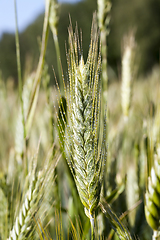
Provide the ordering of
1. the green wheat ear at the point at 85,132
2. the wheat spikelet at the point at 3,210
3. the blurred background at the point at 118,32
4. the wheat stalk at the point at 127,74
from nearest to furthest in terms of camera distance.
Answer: the green wheat ear at the point at 85,132 → the wheat spikelet at the point at 3,210 → the wheat stalk at the point at 127,74 → the blurred background at the point at 118,32

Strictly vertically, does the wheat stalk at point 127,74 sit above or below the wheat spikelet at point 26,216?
above

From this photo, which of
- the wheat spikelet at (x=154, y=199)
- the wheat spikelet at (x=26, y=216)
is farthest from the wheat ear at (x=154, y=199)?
the wheat spikelet at (x=26, y=216)

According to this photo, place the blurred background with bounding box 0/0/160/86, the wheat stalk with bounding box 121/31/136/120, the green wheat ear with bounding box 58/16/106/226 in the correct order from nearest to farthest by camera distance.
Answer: the green wheat ear with bounding box 58/16/106/226 < the wheat stalk with bounding box 121/31/136/120 < the blurred background with bounding box 0/0/160/86

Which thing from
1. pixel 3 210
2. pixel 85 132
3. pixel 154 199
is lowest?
pixel 3 210

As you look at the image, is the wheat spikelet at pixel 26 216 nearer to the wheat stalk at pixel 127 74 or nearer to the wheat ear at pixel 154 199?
the wheat ear at pixel 154 199

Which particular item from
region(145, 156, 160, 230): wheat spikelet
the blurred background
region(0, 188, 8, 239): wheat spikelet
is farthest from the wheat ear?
the blurred background

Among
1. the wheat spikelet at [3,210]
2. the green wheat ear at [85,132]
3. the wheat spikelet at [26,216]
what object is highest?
the green wheat ear at [85,132]

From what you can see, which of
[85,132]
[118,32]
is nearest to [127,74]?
[85,132]

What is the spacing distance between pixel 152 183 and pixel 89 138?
5.1 inches

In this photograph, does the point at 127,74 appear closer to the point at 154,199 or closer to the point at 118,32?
the point at 154,199

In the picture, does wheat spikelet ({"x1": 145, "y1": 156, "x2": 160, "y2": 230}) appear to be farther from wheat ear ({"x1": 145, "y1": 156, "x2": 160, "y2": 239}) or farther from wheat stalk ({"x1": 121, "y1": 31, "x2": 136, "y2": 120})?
wheat stalk ({"x1": 121, "y1": 31, "x2": 136, "y2": 120})

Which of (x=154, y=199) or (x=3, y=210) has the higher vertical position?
(x=154, y=199)

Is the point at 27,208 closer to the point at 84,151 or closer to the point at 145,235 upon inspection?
the point at 84,151

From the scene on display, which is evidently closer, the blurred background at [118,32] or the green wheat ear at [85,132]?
the green wheat ear at [85,132]
